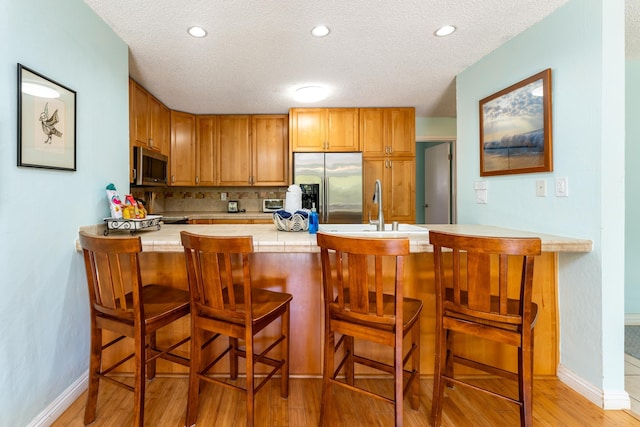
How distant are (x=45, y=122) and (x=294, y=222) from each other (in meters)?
1.34

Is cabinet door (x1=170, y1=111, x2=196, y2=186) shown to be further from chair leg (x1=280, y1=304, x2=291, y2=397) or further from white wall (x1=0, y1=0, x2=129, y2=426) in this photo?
chair leg (x1=280, y1=304, x2=291, y2=397)

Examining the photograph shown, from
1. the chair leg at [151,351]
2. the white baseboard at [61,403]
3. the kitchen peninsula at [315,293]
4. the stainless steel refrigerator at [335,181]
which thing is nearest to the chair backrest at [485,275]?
the kitchen peninsula at [315,293]

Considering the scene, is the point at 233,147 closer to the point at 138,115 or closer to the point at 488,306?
the point at 138,115

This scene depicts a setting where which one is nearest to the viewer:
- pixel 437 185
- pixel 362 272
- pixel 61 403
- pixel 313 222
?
pixel 362 272

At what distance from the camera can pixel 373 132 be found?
147 inches

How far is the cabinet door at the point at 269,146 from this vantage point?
4.02m

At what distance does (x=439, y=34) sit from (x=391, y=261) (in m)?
1.61

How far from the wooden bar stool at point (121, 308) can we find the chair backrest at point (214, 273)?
0.59 ft

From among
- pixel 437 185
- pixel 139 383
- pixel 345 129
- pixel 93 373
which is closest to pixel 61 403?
pixel 93 373

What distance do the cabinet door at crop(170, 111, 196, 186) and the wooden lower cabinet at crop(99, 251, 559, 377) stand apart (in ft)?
7.59

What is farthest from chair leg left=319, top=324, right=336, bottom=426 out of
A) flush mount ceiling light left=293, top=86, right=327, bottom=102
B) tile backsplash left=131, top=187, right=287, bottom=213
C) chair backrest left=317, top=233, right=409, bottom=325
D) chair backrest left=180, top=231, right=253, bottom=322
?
tile backsplash left=131, top=187, right=287, bottom=213

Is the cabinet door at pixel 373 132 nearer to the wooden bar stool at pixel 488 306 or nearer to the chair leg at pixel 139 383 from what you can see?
the wooden bar stool at pixel 488 306

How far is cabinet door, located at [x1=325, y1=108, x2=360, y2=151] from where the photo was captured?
147 inches

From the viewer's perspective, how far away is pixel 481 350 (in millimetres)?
1829
